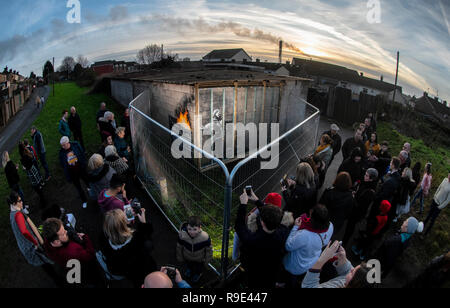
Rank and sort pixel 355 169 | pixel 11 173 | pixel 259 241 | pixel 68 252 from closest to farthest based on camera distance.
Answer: pixel 259 241 → pixel 68 252 → pixel 11 173 → pixel 355 169

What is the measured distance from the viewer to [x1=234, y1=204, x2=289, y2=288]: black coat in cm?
238

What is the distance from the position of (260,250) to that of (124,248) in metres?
1.55

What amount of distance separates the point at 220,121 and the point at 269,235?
611cm

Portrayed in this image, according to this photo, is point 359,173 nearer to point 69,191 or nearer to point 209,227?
point 209,227

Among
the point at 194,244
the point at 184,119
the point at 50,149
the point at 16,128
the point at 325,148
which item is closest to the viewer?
the point at 194,244

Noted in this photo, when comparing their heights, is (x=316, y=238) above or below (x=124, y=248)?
above

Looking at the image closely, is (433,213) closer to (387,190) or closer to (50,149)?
(387,190)

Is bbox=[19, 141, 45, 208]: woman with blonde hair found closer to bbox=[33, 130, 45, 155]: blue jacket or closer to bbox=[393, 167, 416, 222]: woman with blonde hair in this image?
bbox=[33, 130, 45, 155]: blue jacket

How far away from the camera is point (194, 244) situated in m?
2.95

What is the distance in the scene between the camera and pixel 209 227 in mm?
4637

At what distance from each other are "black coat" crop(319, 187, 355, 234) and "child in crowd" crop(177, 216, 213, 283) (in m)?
2.02

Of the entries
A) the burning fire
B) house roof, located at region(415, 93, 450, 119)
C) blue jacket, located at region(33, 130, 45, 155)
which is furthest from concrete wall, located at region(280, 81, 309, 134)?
house roof, located at region(415, 93, 450, 119)

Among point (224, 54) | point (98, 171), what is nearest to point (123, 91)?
point (98, 171)
